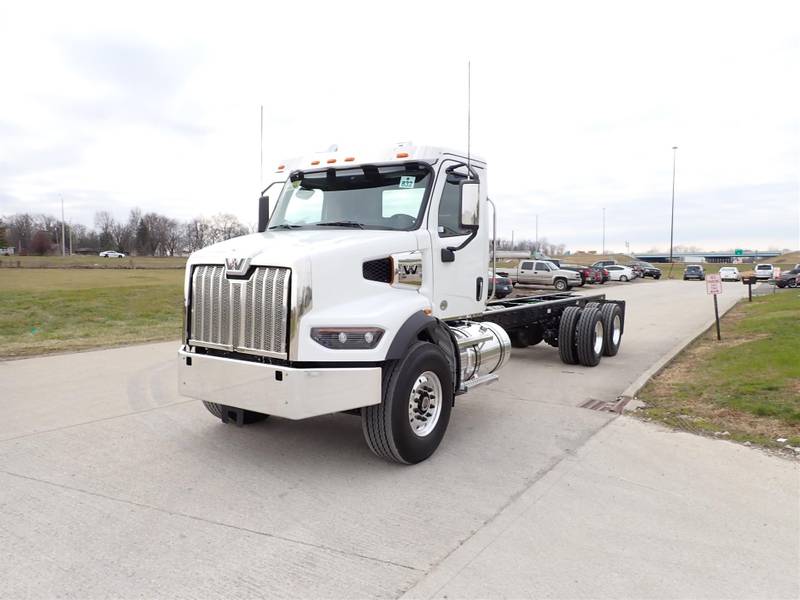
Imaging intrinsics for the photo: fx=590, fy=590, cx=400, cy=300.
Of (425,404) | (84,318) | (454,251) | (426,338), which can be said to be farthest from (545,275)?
(425,404)

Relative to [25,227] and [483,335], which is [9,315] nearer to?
[483,335]

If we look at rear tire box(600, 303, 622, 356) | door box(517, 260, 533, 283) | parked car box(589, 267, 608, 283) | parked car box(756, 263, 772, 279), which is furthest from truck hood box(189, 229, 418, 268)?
parked car box(756, 263, 772, 279)

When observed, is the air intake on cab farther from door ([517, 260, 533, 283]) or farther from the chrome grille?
door ([517, 260, 533, 283])

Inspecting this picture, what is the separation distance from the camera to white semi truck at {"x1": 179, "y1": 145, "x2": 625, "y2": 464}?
4457 mm

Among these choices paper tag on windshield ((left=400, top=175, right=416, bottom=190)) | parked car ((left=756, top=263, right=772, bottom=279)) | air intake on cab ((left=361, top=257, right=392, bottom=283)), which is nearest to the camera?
air intake on cab ((left=361, top=257, right=392, bottom=283))

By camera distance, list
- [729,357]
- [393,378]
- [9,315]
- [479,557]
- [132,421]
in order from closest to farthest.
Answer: [479,557], [393,378], [132,421], [729,357], [9,315]

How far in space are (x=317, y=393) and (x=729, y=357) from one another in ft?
26.7

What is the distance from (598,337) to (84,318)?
14022 mm

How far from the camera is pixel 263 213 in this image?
6332mm

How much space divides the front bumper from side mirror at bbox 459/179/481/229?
182cm

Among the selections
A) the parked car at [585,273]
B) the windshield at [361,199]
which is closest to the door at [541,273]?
the parked car at [585,273]

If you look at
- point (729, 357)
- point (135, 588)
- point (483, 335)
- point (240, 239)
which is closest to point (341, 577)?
point (135, 588)

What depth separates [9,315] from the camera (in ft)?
52.9

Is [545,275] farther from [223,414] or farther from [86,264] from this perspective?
[86,264]
